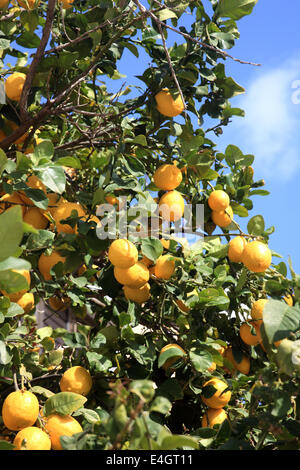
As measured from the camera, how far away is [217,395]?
72.6 inches

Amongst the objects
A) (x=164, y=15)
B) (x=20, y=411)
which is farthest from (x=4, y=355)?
(x=164, y=15)

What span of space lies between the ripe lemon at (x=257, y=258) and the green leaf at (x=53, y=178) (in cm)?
76

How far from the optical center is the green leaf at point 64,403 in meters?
1.57

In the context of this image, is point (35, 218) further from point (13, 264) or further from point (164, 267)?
point (13, 264)

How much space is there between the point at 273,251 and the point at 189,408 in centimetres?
77

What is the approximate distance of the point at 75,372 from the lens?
1752mm

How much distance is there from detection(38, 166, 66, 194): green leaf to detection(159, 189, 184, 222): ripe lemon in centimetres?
50

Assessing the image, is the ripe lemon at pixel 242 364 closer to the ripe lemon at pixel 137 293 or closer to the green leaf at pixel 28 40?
the ripe lemon at pixel 137 293

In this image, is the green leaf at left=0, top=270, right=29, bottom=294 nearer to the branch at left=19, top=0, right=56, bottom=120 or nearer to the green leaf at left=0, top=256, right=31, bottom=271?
the green leaf at left=0, top=256, right=31, bottom=271

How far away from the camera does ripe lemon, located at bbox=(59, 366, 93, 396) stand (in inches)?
67.9

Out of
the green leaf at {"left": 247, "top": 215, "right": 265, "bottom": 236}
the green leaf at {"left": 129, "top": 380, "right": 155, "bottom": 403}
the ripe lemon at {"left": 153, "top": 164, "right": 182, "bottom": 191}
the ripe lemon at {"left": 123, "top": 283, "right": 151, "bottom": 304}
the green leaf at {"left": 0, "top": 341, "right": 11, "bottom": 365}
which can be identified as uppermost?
the ripe lemon at {"left": 153, "top": 164, "right": 182, "bottom": 191}

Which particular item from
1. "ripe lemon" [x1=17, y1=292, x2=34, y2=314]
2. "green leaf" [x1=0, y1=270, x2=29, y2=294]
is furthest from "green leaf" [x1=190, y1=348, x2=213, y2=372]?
"green leaf" [x1=0, y1=270, x2=29, y2=294]

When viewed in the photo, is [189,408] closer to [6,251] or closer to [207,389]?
[207,389]

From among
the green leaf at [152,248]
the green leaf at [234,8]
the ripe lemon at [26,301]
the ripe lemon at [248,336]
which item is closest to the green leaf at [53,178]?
the green leaf at [152,248]
